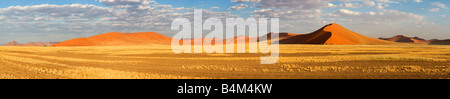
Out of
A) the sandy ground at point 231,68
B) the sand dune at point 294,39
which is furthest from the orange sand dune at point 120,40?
the sandy ground at point 231,68

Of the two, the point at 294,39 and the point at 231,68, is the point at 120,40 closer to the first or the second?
the point at 294,39

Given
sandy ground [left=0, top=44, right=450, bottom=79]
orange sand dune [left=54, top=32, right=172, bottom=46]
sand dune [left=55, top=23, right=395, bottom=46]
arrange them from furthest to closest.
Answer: orange sand dune [left=54, top=32, right=172, bottom=46]
sand dune [left=55, top=23, right=395, bottom=46]
sandy ground [left=0, top=44, right=450, bottom=79]

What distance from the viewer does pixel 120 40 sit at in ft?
417

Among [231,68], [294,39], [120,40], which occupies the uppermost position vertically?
[231,68]

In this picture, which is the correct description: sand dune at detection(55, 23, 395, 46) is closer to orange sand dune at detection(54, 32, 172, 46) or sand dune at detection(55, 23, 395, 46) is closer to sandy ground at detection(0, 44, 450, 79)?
orange sand dune at detection(54, 32, 172, 46)

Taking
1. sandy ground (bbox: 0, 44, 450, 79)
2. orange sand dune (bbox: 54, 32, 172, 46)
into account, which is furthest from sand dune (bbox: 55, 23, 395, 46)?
sandy ground (bbox: 0, 44, 450, 79)

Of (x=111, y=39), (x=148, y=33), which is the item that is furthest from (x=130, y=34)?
(x=111, y=39)

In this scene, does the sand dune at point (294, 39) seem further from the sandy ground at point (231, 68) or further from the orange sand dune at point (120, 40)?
the sandy ground at point (231, 68)

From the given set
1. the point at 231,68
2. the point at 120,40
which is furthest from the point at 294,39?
the point at 231,68

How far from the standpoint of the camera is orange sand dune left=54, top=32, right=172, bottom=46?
114 meters
